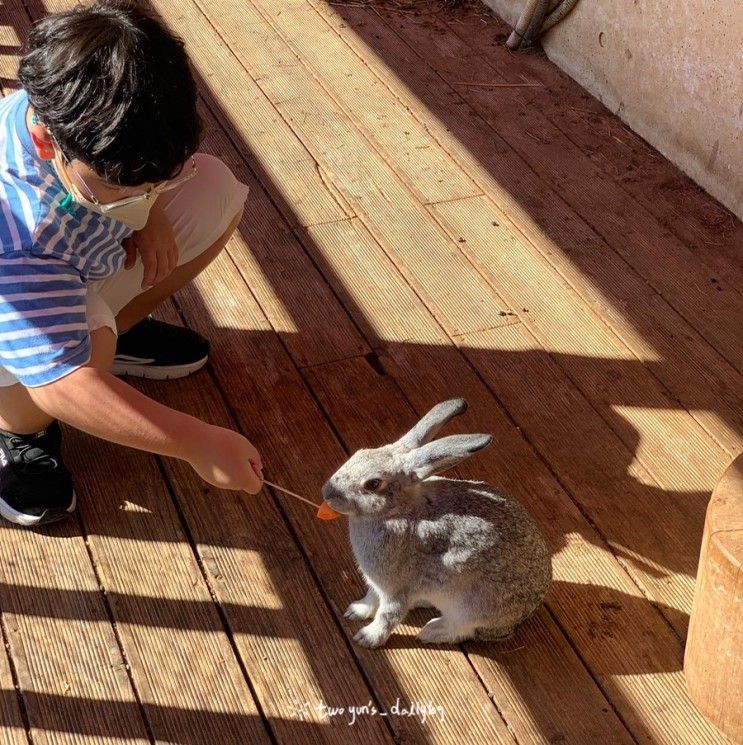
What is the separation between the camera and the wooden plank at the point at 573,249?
3.05m

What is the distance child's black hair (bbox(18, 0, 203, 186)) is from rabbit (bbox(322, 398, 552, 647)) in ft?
2.33

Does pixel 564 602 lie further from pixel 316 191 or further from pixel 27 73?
pixel 316 191

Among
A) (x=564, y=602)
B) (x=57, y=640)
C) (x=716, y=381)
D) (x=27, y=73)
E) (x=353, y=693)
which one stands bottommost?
(x=57, y=640)

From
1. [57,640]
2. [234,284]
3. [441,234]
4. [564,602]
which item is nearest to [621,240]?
[441,234]

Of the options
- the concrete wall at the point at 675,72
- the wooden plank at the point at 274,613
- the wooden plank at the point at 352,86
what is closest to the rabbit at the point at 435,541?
the wooden plank at the point at 274,613

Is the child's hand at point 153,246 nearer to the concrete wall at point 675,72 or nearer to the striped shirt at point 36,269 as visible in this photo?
the striped shirt at point 36,269

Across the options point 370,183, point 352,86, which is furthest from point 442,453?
point 352,86

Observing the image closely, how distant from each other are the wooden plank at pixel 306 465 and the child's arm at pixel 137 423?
1.66 ft

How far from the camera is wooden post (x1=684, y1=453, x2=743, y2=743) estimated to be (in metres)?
2.01

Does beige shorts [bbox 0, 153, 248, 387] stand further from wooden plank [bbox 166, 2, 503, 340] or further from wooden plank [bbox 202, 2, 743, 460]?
wooden plank [bbox 202, 2, 743, 460]

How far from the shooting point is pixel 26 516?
8.17 ft

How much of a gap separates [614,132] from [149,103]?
2729mm

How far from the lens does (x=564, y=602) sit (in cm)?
243

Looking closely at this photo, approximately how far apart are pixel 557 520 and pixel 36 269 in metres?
1.32
